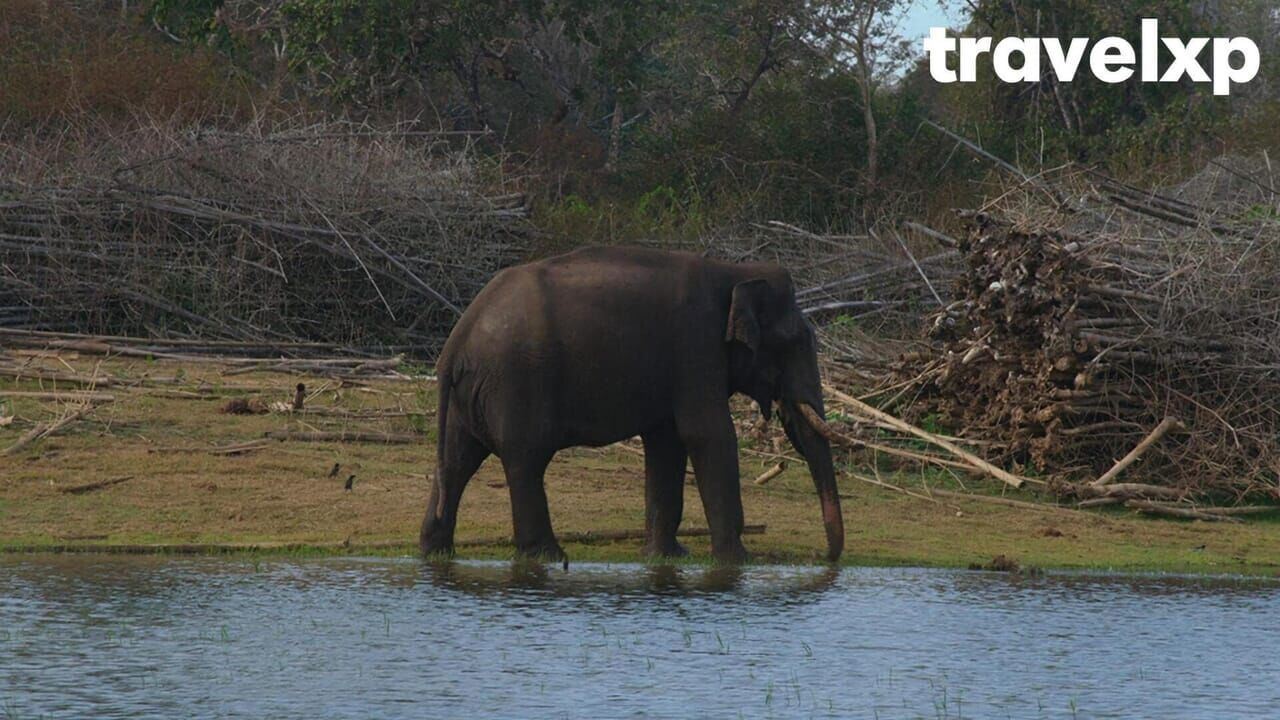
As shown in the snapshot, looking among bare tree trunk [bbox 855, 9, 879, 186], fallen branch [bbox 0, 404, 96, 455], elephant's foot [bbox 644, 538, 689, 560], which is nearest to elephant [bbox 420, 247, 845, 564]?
elephant's foot [bbox 644, 538, 689, 560]

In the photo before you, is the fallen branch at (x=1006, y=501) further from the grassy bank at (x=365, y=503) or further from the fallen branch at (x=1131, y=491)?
the fallen branch at (x=1131, y=491)

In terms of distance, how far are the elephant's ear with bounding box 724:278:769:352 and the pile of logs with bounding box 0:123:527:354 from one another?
8.65 meters

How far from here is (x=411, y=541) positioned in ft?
40.2

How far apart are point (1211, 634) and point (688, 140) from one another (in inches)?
860

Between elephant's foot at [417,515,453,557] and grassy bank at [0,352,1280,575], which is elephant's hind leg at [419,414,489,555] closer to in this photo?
elephant's foot at [417,515,453,557]

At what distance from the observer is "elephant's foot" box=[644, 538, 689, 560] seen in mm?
12008

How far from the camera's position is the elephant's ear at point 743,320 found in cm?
1162

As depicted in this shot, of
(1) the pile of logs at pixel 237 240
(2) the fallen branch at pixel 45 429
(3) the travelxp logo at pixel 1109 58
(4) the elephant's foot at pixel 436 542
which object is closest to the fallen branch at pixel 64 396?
(2) the fallen branch at pixel 45 429

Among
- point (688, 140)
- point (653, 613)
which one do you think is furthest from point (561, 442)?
point (688, 140)

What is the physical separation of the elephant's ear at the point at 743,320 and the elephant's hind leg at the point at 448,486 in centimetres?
168

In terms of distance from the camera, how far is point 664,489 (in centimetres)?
1195

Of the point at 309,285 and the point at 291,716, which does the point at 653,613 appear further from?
the point at 309,285

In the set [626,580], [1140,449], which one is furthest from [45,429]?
[1140,449]

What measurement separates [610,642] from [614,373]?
8.87ft
